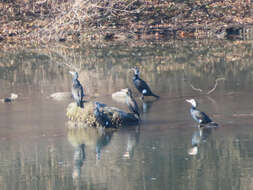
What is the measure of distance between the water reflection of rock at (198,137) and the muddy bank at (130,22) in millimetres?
20392

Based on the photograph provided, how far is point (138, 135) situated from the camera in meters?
12.1

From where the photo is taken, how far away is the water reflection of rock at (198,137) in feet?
35.6

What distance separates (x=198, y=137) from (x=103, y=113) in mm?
2126

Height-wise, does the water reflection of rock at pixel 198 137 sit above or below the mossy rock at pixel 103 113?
below

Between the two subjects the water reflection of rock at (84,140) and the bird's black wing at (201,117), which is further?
the bird's black wing at (201,117)

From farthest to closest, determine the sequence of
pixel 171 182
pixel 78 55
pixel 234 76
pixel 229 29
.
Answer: pixel 229 29, pixel 78 55, pixel 234 76, pixel 171 182

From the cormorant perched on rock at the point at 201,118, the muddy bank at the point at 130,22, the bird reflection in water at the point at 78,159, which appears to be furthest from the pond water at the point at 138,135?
the muddy bank at the point at 130,22

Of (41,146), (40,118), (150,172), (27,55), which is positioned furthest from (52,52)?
(150,172)

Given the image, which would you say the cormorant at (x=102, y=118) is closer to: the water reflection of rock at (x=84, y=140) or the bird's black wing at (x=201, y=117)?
the water reflection of rock at (x=84, y=140)

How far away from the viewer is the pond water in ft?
31.2

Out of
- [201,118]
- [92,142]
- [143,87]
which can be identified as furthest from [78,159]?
[143,87]

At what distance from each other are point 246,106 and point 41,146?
4893 mm

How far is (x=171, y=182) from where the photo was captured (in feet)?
30.1

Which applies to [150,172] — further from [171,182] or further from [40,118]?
[40,118]
